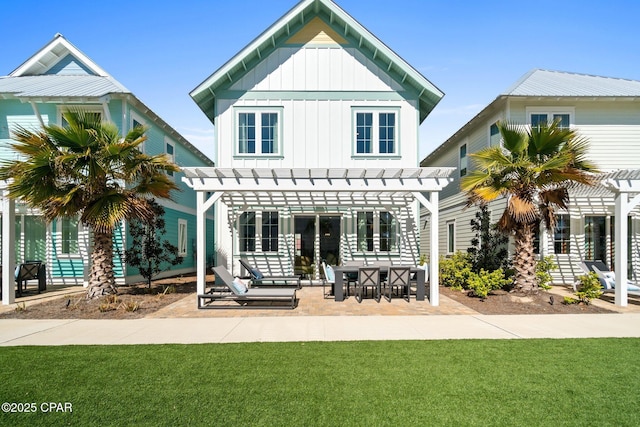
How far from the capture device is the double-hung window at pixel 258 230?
1386 centimetres

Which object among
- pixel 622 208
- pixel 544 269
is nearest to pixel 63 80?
pixel 544 269

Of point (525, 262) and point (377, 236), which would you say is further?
point (377, 236)

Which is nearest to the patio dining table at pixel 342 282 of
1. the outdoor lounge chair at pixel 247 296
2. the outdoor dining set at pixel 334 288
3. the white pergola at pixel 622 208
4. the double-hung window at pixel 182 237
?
the outdoor dining set at pixel 334 288

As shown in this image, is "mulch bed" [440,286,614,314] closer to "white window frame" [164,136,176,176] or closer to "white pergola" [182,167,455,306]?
"white pergola" [182,167,455,306]

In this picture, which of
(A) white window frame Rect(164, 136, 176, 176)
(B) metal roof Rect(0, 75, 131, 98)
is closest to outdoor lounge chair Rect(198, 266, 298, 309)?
(B) metal roof Rect(0, 75, 131, 98)

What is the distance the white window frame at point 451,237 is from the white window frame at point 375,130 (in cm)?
685

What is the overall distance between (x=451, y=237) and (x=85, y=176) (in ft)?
51.8

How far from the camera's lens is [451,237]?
62.8 ft

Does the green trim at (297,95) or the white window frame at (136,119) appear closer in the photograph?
the green trim at (297,95)

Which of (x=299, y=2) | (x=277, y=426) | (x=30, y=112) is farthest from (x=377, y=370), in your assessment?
(x=30, y=112)

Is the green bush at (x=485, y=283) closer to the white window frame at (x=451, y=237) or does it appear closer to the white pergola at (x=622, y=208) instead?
the white pergola at (x=622, y=208)

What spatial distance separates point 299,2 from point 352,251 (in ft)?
29.1

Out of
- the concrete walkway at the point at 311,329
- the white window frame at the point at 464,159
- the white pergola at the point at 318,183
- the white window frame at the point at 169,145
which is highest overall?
the white window frame at the point at 169,145

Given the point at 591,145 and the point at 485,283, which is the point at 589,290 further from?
the point at 591,145
